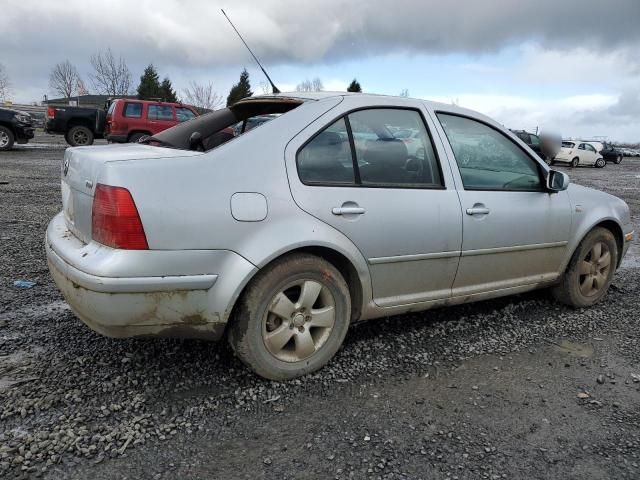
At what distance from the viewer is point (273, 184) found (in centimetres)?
264

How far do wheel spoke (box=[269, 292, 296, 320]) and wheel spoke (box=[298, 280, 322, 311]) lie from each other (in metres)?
0.06

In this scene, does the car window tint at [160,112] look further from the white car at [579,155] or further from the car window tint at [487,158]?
the white car at [579,155]

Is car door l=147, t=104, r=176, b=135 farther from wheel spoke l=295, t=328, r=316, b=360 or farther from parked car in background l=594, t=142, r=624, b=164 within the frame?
parked car in background l=594, t=142, r=624, b=164

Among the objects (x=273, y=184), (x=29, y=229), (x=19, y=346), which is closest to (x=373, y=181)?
(x=273, y=184)

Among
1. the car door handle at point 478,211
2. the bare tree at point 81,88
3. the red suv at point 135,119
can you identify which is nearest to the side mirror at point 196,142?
the car door handle at point 478,211

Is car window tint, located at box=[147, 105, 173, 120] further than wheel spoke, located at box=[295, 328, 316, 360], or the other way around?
car window tint, located at box=[147, 105, 173, 120]

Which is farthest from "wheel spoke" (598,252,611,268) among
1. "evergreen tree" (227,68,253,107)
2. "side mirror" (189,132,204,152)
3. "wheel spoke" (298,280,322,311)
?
"evergreen tree" (227,68,253,107)

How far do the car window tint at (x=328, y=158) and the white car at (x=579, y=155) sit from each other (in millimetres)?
30679

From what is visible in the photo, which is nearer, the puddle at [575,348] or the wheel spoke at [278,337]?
the wheel spoke at [278,337]

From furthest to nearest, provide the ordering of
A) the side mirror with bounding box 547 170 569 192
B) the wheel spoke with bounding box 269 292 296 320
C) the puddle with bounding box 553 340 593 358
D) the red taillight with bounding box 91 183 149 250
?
the side mirror with bounding box 547 170 569 192 → the puddle with bounding box 553 340 593 358 → the wheel spoke with bounding box 269 292 296 320 → the red taillight with bounding box 91 183 149 250

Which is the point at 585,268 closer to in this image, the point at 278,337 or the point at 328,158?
the point at 328,158

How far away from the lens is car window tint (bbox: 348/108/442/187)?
9.93 feet

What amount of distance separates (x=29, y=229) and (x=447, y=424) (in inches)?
218

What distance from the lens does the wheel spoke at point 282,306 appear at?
2.71m
